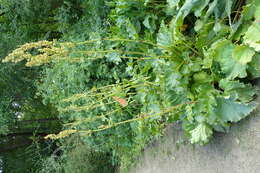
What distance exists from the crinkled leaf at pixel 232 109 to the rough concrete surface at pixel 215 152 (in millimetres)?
107

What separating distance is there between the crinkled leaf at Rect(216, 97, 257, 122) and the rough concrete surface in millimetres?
107

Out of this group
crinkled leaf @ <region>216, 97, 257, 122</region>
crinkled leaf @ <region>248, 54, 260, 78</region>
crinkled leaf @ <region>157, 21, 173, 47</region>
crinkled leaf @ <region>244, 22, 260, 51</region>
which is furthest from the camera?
crinkled leaf @ <region>157, 21, 173, 47</region>

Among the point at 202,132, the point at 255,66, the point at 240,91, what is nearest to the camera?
the point at 255,66

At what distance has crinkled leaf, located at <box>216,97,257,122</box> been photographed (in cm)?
201

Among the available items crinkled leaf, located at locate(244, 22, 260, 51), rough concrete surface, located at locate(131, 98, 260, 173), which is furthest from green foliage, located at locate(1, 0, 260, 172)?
rough concrete surface, located at locate(131, 98, 260, 173)

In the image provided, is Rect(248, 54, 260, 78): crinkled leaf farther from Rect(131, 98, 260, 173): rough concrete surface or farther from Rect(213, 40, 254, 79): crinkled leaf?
Rect(131, 98, 260, 173): rough concrete surface

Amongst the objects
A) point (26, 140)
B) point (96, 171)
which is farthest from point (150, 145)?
point (26, 140)

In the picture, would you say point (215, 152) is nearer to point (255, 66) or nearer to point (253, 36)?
point (255, 66)

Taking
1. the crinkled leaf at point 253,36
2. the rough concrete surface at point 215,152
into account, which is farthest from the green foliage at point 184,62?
the rough concrete surface at point 215,152

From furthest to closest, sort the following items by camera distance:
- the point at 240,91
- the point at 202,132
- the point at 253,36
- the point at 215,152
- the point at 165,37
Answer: the point at 215,152 < the point at 165,37 < the point at 202,132 < the point at 240,91 < the point at 253,36

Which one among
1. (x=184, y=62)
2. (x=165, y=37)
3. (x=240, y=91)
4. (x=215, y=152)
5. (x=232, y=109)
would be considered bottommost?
(x=215, y=152)

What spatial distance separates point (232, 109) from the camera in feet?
6.74

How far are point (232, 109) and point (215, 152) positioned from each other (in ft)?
2.20

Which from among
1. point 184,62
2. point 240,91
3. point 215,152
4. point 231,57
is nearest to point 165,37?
point 184,62
